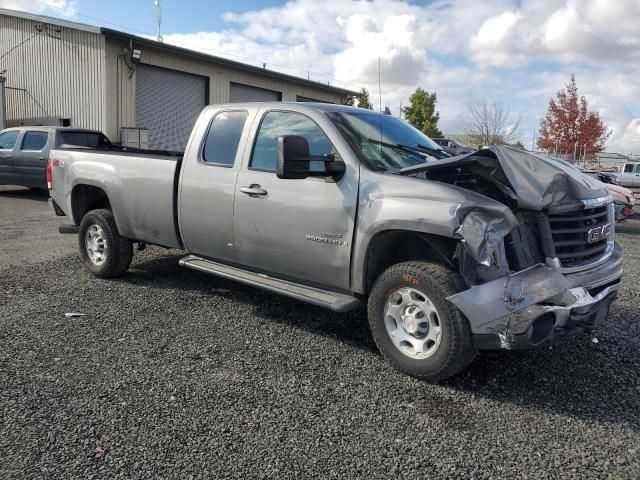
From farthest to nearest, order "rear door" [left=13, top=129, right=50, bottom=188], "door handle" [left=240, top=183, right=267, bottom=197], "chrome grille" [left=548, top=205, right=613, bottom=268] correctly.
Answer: "rear door" [left=13, top=129, right=50, bottom=188] < "door handle" [left=240, top=183, right=267, bottom=197] < "chrome grille" [left=548, top=205, right=613, bottom=268]

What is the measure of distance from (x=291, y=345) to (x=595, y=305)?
7.30 feet

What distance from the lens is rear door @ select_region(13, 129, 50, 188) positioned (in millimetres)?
13188

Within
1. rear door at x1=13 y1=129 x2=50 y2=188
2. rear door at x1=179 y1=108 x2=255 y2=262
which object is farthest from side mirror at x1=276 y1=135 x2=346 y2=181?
rear door at x1=13 y1=129 x2=50 y2=188

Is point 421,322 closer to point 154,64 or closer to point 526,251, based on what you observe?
point 526,251

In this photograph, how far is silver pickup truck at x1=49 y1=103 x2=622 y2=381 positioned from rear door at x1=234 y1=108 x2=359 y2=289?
1 centimetres

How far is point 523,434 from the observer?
10.5 feet

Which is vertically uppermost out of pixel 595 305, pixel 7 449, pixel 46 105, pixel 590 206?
pixel 46 105

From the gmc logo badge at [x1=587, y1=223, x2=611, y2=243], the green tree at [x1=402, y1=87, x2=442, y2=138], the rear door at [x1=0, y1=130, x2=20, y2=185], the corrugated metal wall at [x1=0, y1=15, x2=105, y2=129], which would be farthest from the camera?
the green tree at [x1=402, y1=87, x2=442, y2=138]

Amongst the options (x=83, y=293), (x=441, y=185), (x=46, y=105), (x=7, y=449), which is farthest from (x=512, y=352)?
(x=46, y=105)

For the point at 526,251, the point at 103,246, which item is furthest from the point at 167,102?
the point at 526,251

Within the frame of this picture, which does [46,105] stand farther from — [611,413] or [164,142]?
[611,413]

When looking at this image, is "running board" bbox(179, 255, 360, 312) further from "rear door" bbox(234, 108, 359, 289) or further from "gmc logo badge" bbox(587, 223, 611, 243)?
"gmc logo badge" bbox(587, 223, 611, 243)

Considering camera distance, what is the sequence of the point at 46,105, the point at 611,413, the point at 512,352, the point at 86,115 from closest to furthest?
1. the point at 611,413
2. the point at 512,352
3. the point at 86,115
4. the point at 46,105

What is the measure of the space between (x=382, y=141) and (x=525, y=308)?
1893 millimetres
